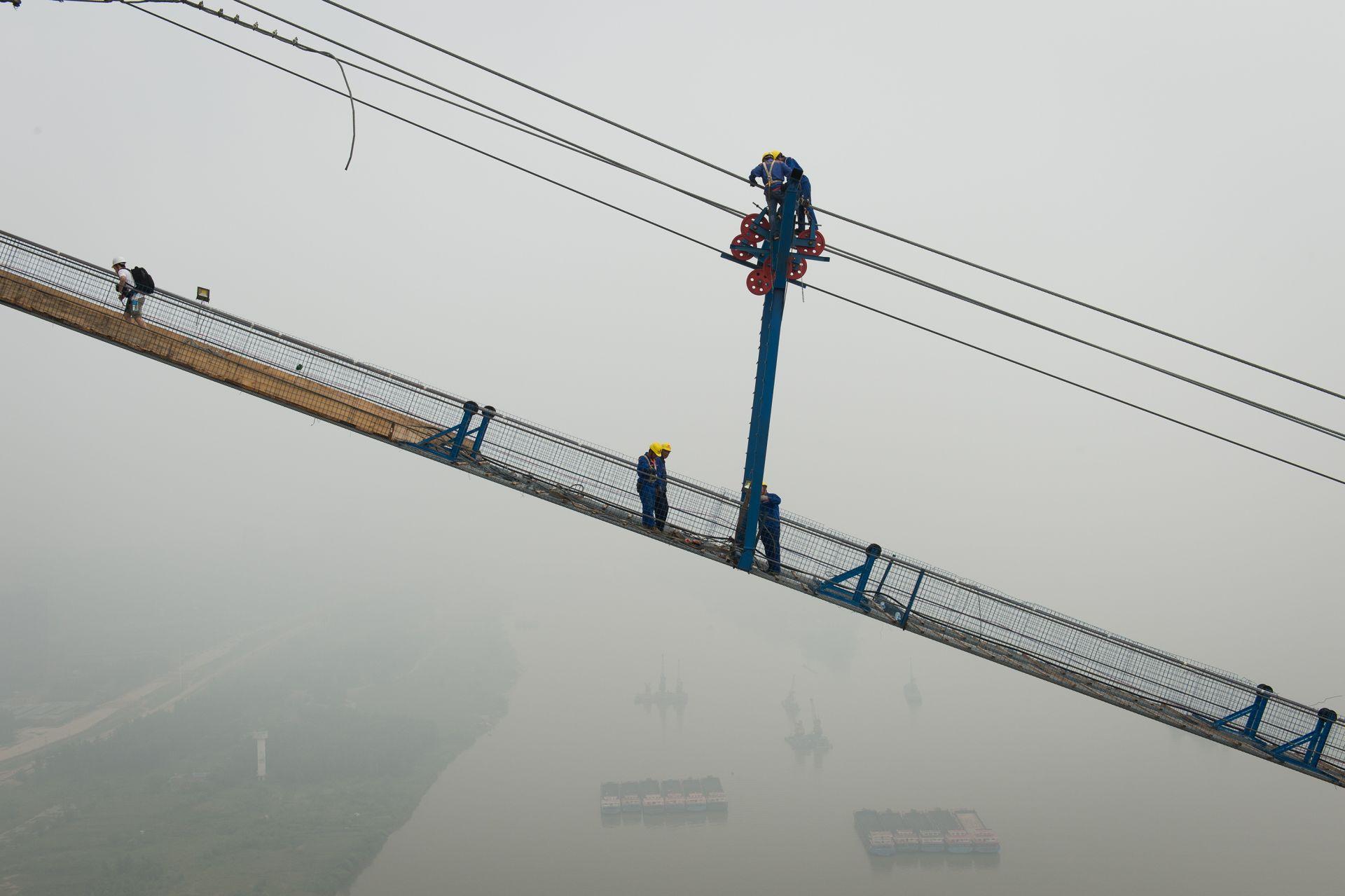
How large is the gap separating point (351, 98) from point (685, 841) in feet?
329

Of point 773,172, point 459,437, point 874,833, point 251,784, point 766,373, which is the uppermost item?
point 773,172

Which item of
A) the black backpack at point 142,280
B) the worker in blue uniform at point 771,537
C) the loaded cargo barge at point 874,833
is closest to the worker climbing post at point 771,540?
the worker in blue uniform at point 771,537

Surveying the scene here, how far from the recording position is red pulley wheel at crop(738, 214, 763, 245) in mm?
16234

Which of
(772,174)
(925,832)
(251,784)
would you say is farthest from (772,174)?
(251,784)

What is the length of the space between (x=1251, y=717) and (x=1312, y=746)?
135 cm

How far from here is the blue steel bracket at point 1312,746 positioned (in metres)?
15.8

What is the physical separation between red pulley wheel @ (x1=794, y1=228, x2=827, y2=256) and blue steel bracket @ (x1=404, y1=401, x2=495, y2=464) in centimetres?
758

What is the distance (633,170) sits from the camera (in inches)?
658

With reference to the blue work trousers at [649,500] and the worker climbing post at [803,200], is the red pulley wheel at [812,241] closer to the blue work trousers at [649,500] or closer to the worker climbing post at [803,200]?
the worker climbing post at [803,200]

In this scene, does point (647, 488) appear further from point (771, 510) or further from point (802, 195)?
point (802, 195)

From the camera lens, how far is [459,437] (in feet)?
52.9

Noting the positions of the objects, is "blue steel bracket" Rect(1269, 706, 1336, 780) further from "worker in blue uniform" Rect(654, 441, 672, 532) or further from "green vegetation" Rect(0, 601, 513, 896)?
"green vegetation" Rect(0, 601, 513, 896)

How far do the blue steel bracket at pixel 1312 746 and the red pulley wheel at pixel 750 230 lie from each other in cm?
1553

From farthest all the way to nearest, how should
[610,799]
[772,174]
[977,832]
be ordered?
[610,799]
[977,832]
[772,174]
